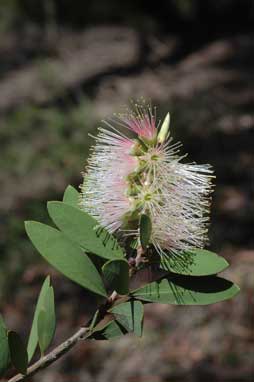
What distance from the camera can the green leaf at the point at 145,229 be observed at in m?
0.98

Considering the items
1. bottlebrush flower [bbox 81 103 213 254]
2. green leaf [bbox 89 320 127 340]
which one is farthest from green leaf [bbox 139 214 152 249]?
green leaf [bbox 89 320 127 340]

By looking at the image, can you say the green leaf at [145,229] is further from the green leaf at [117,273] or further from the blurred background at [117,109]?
the blurred background at [117,109]

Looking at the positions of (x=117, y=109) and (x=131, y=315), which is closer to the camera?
(x=131, y=315)

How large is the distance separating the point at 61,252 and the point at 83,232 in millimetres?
51

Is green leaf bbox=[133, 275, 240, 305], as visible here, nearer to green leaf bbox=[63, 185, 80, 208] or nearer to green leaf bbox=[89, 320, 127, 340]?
green leaf bbox=[89, 320, 127, 340]

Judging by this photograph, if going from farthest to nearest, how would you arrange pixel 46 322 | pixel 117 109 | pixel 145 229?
pixel 117 109 < pixel 46 322 < pixel 145 229

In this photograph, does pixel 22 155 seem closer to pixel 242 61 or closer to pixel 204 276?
pixel 242 61

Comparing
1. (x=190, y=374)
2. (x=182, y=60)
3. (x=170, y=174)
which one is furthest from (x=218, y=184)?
(x=170, y=174)

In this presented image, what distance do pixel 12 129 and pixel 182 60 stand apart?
3.05 meters

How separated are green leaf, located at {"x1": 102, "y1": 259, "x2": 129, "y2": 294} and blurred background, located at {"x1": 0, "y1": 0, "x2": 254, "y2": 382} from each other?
283 centimetres

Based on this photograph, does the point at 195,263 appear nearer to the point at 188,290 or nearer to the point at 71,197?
the point at 188,290

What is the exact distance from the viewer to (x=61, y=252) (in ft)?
3.29

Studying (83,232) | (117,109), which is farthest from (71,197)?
(117,109)

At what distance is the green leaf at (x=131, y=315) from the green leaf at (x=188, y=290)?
0.7 inches
